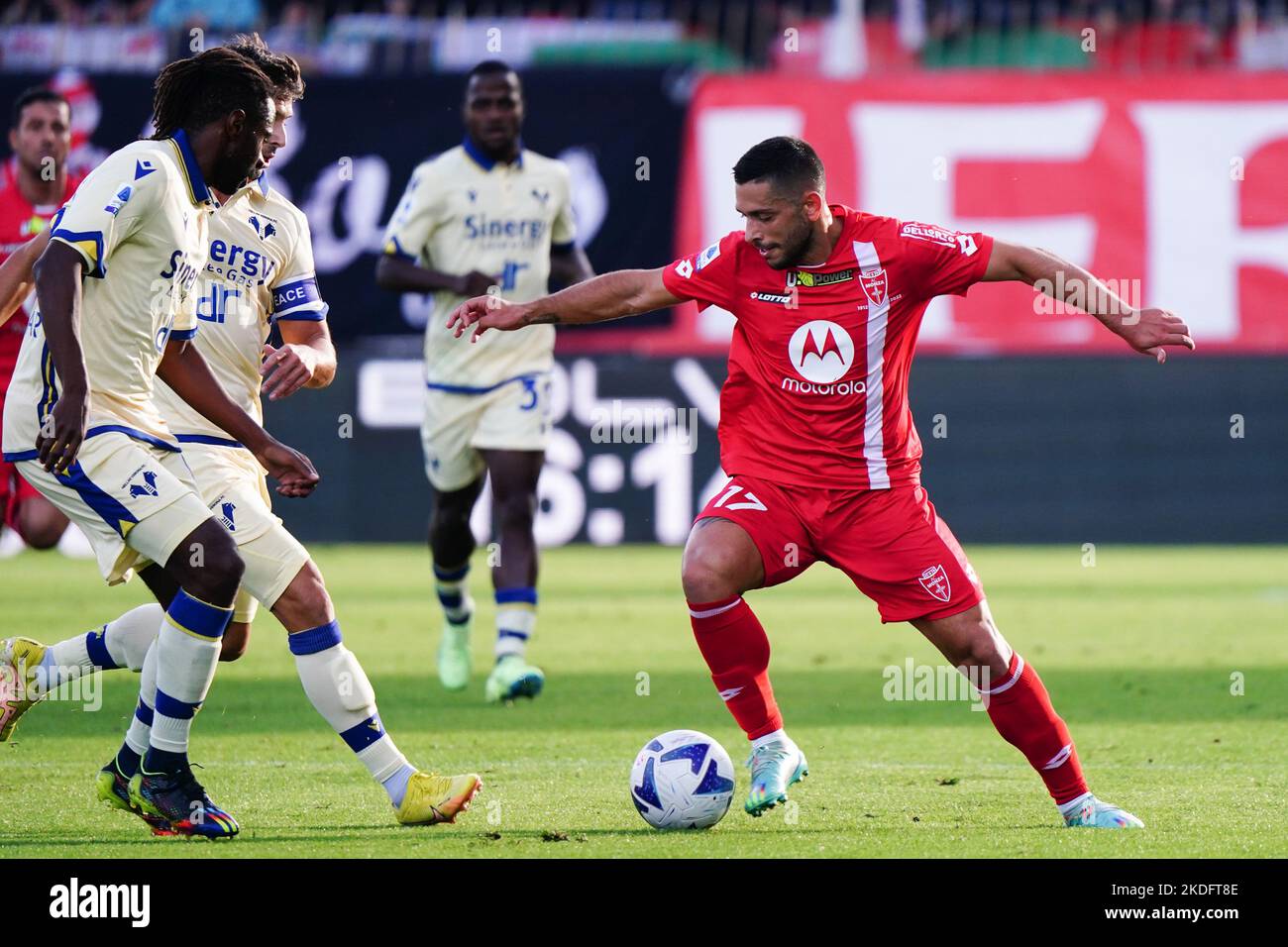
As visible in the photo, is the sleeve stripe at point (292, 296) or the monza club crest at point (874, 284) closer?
the monza club crest at point (874, 284)

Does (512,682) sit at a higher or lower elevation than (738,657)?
lower

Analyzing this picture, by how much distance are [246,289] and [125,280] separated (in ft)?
3.20

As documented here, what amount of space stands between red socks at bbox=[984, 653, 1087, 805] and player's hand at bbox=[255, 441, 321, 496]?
2.05 meters

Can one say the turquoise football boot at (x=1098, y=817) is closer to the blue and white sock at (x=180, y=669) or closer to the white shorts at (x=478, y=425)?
the blue and white sock at (x=180, y=669)

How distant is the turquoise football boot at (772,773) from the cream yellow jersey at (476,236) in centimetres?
345

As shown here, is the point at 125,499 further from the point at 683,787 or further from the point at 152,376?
the point at 683,787

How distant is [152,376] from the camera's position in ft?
17.9

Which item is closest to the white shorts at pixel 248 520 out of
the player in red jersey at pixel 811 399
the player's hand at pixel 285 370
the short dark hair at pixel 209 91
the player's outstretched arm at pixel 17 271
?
the player's hand at pixel 285 370

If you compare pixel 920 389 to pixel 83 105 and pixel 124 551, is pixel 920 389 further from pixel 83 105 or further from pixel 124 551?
pixel 124 551

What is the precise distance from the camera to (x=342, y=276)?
1647 cm

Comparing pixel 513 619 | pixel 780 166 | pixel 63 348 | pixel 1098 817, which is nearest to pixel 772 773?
pixel 1098 817

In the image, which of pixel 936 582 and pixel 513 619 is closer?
pixel 936 582

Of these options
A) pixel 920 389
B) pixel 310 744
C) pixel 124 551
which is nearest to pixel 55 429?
pixel 124 551

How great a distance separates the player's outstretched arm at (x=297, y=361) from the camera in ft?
18.3
